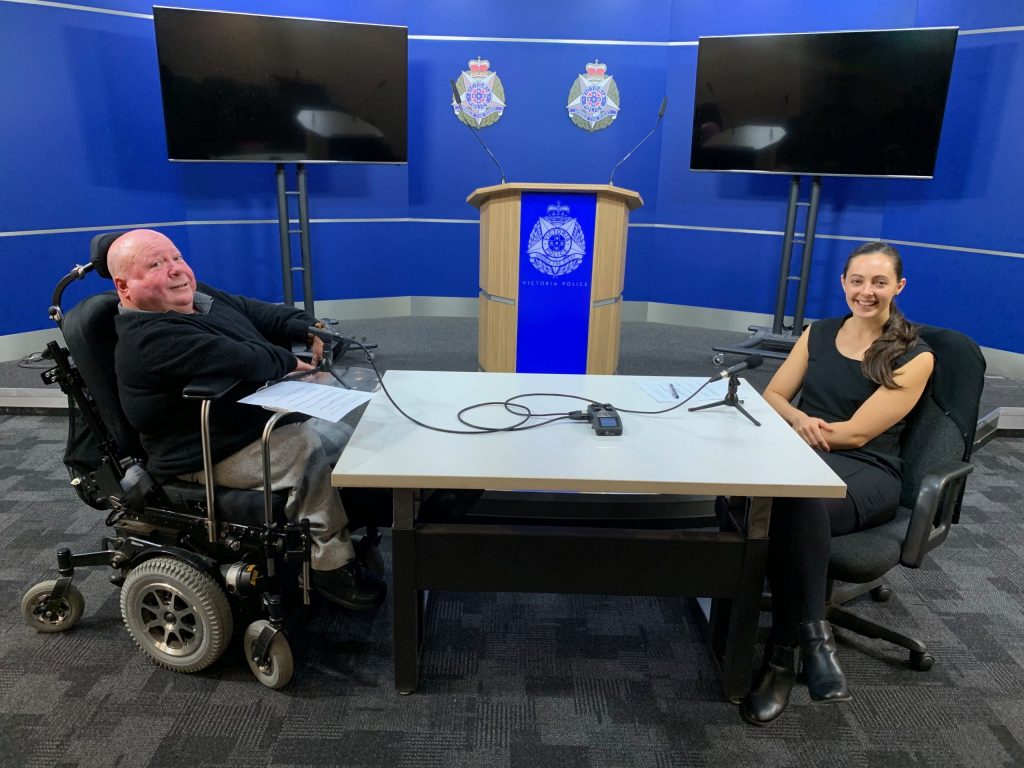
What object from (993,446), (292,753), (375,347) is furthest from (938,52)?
(292,753)

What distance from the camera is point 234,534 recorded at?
1781mm

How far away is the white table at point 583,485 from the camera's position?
1458 millimetres

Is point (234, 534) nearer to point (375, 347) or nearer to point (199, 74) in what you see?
point (375, 347)

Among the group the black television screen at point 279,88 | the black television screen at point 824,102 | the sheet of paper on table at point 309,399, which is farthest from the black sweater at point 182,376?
the black television screen at point 824,102

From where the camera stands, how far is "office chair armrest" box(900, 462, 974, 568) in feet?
5.61

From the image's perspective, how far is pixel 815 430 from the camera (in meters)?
1.99

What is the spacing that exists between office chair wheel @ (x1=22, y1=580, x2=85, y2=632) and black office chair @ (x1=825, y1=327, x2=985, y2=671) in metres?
2.06

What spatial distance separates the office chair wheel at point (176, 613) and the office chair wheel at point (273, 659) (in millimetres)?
66

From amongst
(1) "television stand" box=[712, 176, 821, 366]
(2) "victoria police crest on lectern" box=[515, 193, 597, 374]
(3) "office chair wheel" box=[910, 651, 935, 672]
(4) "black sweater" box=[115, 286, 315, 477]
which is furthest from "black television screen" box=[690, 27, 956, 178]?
(4) "black sweater" box=[115, 286, 315, 477]

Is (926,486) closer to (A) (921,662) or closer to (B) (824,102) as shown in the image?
(A) (921,662)

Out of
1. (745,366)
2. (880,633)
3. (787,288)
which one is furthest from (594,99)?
(880,633)

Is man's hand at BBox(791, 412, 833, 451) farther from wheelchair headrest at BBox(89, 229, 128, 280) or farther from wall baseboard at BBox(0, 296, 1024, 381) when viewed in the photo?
wall baseboard at BBox(0, 296, 1024, 381)

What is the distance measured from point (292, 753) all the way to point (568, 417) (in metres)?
1.02

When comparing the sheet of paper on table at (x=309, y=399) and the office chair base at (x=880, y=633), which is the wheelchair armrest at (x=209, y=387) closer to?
the sheet of paper on table at (x=309, y=399)
